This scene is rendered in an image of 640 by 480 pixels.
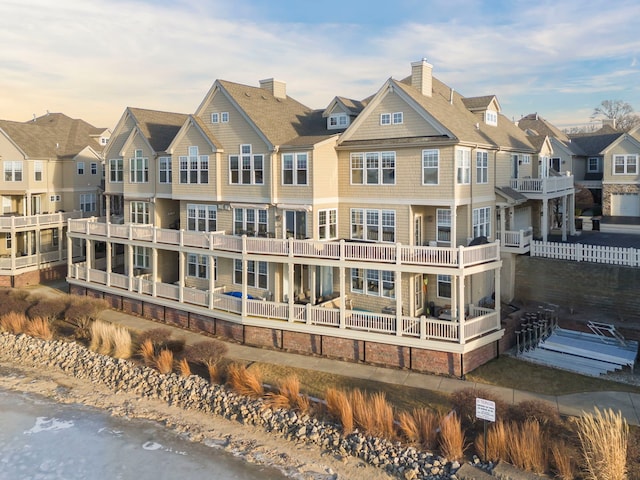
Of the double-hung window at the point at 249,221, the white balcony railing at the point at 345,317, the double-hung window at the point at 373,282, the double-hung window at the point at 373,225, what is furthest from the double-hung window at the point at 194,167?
the double-hung window at the point at 373,282

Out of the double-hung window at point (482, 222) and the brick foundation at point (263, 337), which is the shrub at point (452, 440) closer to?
the brick foundation at point (263, 337)

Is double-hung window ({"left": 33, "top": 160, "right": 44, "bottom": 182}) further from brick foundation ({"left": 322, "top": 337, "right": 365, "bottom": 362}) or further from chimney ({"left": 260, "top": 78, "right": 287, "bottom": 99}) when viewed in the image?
brick foundation ({"left": 322, "top": 337, "right": 365, "bottom": 362})

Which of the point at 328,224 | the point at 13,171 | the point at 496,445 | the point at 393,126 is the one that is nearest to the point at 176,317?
the point at 328,224

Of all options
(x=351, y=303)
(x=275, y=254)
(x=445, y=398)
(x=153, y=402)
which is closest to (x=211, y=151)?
(x=275, y=254)

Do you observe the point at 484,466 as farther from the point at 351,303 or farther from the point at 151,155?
the point at 151,155

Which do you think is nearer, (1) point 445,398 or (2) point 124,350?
(1) point 445,398

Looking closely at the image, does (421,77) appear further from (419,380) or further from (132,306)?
(132,306)

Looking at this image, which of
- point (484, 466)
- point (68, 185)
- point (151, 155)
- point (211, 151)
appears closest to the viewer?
point (484, 466)

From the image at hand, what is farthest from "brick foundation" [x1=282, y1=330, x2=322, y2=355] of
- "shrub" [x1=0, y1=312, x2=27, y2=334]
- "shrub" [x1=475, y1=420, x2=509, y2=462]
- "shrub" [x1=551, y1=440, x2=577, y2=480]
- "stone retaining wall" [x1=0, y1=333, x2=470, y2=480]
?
"shrub" [x1=0, y1=312, x2=27, y2=334]
